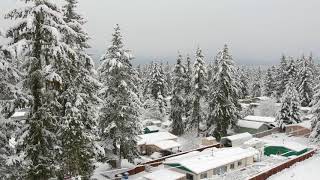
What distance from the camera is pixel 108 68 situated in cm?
3025

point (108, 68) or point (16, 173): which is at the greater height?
point (108, 68)

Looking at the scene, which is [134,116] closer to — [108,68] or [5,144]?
[108,68]

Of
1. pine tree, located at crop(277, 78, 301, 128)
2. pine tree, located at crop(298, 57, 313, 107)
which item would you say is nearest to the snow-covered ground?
pine tree, located at crop(277, 78, 301, 128)

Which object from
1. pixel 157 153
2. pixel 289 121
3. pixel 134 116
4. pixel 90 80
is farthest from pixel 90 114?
pixel 289 121

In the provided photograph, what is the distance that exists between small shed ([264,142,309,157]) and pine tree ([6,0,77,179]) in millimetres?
→ 29612

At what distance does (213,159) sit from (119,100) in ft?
33.6

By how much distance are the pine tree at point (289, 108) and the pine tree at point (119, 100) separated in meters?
29.0

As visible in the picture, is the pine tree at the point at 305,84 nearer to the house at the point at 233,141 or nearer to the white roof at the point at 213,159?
the house at the point at 233,141

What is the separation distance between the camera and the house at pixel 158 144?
44.1 meters

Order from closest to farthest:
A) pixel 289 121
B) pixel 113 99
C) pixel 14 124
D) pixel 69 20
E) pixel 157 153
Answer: pixel 14 124 < pixel 69 20 < pixel 113 99 < pixel 157 153 < pixel 289 121

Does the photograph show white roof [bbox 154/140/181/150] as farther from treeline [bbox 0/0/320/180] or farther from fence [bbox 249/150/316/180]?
fence [bbox 249/150/316/180]

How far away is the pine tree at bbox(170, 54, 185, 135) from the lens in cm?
5269

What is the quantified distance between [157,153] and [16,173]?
30.1 metres

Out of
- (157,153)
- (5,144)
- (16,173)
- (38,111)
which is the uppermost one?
(38,111)
